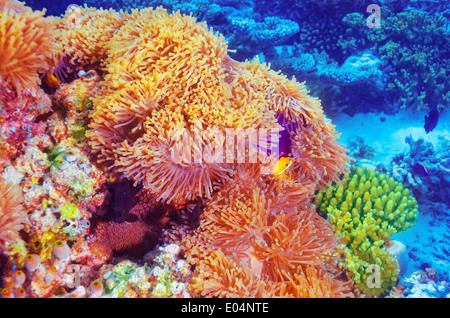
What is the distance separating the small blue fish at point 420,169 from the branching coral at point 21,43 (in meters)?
5.23

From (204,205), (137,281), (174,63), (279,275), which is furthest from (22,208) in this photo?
(279,275)

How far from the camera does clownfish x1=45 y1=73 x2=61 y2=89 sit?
2549 millimetres

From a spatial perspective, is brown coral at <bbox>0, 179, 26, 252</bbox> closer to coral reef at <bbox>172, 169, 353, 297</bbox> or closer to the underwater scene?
the underwater scene

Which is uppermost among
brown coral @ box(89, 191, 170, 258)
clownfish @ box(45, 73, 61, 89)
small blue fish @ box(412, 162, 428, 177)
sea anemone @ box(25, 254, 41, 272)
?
clownfish @ box(45, 73, 61, 89)

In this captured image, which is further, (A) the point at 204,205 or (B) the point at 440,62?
(B) the point at 440,62

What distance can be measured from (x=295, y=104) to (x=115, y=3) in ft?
23.4

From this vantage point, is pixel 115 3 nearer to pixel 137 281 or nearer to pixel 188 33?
pixel 188 33

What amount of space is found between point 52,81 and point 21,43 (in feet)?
2.14

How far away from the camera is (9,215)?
1751 millimetres

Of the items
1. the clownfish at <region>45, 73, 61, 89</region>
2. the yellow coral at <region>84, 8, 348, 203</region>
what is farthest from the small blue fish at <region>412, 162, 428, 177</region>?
the clownfish at <region>45, 73, 61, 89</region>

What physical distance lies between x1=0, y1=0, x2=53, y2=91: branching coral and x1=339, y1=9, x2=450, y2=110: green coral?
5.84 m

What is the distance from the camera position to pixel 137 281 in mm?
1953

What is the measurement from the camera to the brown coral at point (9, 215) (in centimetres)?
171

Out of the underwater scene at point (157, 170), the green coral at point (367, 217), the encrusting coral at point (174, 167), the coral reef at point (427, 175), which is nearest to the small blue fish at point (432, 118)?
the coral reef at point (427, 175)
